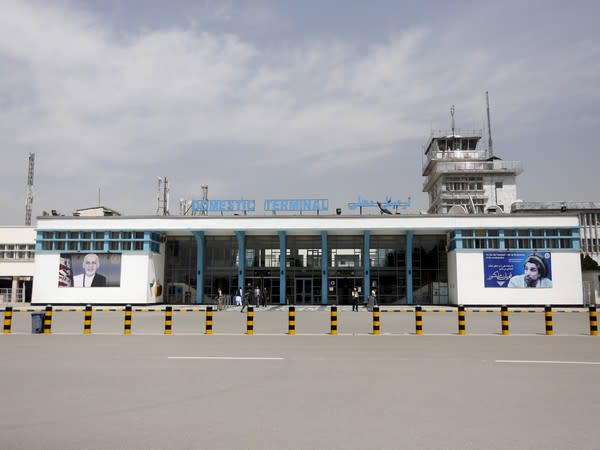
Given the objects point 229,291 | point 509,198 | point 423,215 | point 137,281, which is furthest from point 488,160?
point 137,281

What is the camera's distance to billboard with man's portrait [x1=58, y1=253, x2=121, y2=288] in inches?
1599

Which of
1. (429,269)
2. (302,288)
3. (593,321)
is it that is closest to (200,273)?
(302,288)

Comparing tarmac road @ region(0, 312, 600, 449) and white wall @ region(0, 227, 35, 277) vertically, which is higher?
white wall @ region(0, 227, 35, 277)

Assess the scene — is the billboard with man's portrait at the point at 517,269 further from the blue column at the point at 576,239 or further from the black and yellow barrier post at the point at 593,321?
the black and yellow barrier post at the point at 593,321

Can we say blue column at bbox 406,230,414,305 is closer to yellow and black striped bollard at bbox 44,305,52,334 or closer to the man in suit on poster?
the man in suit on poster

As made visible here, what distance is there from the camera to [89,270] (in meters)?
40.8

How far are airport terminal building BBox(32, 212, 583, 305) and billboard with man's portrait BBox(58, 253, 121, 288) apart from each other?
0.26 ft

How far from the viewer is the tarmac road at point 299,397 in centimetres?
569

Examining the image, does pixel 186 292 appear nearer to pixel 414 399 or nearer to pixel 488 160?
pixel 414 399

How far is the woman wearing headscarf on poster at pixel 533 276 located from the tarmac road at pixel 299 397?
88.3 feet

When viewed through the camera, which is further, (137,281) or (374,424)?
(137,281)

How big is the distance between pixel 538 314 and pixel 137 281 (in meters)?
28.9

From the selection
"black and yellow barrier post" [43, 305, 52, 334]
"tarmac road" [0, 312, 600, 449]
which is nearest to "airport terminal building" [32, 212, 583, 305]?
"black and yellow barrier post" [43, 305, 52, 334]

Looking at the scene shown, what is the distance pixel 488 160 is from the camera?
280 ft
